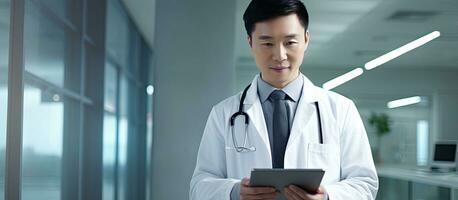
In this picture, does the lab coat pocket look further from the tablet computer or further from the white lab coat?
the tablet computer

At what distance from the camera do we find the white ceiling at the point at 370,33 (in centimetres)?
554

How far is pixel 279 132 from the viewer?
5.28 ft

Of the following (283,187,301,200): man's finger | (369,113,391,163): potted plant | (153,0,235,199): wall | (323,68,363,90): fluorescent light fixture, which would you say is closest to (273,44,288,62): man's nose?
(283,187,301,200): man's finger

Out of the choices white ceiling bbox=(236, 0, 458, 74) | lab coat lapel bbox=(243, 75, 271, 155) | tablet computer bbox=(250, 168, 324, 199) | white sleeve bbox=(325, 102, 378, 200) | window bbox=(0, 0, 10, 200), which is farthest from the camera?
white ceiling bbox=(236, 0, 458, 74)

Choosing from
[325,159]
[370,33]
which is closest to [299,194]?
[325,159]

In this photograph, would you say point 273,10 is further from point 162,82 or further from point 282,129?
point 162,82

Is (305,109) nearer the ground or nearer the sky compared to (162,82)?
nearer the ground

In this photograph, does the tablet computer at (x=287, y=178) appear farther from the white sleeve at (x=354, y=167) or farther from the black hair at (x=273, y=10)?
the black hair at (x=273, y=10)

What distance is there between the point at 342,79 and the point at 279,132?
224 inches

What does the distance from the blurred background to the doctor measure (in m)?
1.30

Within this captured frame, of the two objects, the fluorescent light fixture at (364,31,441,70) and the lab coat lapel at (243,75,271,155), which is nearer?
the lab coat lapel at (243,75,271,155)

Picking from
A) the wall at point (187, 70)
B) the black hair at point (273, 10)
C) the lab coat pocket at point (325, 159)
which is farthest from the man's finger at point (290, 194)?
the wall at point (187, 70)

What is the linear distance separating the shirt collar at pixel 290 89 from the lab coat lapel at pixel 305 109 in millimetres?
16

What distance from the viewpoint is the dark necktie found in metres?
1.60
